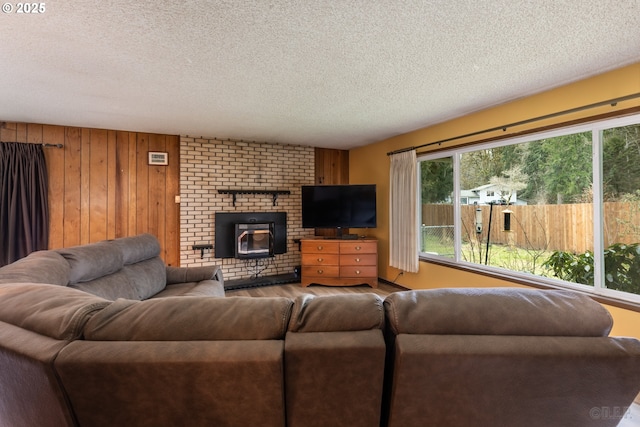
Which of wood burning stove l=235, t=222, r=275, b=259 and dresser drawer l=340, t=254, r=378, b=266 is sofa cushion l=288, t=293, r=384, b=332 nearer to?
dresser drawer l=340, t=254, r=378, b=266

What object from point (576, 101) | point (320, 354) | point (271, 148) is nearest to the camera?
point (320, 354)

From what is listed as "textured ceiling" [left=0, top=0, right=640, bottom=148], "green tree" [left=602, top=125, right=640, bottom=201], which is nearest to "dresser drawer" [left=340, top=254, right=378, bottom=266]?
"textured ceiling" [left=0, top=0, right=640, bottom=148]

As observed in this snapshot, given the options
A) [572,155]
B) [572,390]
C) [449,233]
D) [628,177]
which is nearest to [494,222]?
[449,233]

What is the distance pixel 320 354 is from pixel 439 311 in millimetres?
372

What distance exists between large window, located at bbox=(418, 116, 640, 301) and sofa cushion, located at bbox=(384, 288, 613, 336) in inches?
81.8

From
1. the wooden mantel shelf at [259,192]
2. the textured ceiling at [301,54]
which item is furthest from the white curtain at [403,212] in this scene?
the wooden mantel shelf at [259,192]

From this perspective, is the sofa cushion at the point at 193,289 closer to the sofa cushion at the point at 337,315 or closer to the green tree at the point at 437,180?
the sofa cushion at the point at 337,315

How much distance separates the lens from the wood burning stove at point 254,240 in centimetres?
445

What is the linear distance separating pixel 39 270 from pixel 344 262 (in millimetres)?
3402

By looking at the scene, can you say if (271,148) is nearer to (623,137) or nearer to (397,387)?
(623,137)

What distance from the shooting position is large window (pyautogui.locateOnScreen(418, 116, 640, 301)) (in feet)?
7.20

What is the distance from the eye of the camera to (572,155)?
2.50 metres
